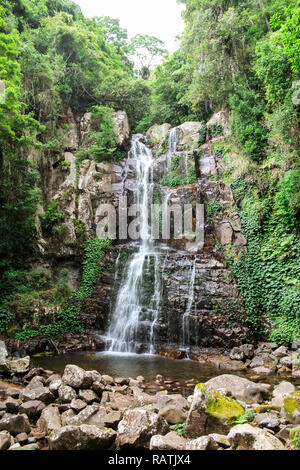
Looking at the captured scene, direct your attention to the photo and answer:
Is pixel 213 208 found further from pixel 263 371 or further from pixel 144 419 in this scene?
pixel 144 419

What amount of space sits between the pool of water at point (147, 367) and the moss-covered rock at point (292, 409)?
2.56 metres

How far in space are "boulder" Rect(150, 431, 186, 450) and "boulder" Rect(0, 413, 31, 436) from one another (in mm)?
1996

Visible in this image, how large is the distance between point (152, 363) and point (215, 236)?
6482 millimetres

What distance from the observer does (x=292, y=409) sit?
13.4 feet

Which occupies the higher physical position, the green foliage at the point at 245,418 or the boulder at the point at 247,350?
the green foliage at the point at 245,418

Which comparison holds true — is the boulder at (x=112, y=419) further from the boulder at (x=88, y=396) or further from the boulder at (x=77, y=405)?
the boulder at (x=88, y=396)

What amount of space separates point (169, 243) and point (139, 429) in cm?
1089

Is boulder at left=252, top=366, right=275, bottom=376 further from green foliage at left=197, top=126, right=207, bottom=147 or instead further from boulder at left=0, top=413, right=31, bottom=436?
green foliage at left=197, top=126, right=207, bottom=147

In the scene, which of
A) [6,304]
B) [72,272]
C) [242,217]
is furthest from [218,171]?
[6,304]

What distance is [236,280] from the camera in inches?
441

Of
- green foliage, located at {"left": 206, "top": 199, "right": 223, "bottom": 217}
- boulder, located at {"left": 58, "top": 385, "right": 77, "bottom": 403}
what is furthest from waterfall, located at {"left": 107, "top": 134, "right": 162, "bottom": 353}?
boulder, located at {"left": 58, "top": 385, "right": 77, "bottom": 403}

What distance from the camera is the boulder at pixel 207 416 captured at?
12.9 ft

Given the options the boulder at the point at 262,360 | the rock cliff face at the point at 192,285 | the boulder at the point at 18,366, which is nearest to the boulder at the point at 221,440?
the boulder at the point at 262,360

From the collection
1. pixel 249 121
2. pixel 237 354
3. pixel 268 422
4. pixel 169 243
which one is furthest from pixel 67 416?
pixel 249 121
